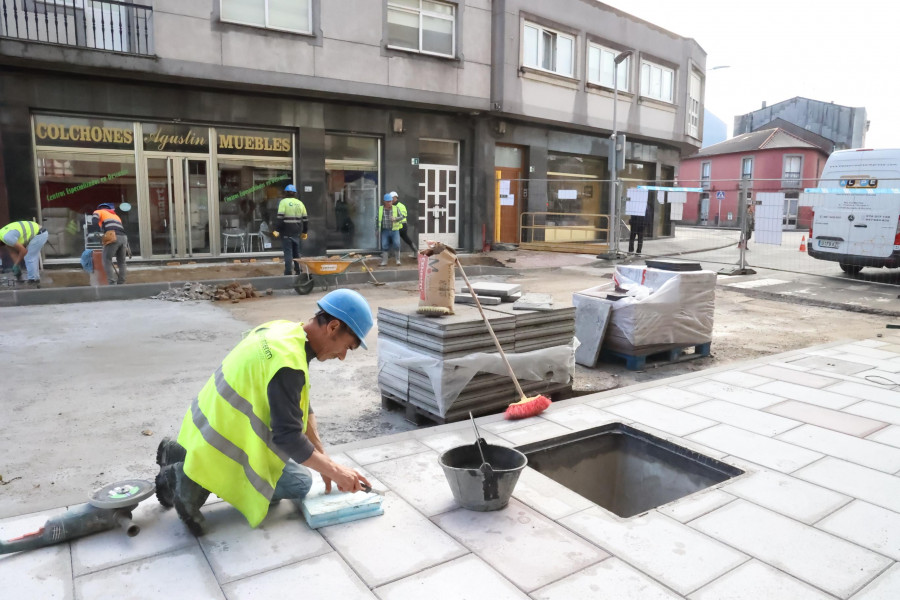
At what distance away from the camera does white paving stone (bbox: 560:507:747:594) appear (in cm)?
292

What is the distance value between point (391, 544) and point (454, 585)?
465mm

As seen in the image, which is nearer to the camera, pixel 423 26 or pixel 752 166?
pixel 423 26

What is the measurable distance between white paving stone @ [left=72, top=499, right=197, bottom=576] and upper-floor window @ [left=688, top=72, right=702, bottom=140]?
91.0ft

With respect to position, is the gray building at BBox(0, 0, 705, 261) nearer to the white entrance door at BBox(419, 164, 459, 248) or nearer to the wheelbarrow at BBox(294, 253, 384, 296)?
the white entrance door at BBox(419, 164, 459, 248)

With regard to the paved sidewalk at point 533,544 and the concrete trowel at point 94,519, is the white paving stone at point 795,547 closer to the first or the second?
the paved sidewalk at point 533,544

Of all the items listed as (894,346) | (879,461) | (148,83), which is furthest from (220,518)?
(148,83)

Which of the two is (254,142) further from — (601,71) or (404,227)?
(601,71)

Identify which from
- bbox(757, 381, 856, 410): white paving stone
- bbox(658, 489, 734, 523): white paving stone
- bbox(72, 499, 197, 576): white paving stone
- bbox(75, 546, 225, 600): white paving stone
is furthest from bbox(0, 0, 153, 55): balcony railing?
bbox(658, 489, 734, 523): white paving stone

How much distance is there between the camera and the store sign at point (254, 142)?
613 inches

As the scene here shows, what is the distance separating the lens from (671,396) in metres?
5.62

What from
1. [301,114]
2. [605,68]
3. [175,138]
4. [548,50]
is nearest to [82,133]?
[175,138]

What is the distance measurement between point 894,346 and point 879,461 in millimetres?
4544

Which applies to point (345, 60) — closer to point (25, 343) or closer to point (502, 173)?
point (502, 173)

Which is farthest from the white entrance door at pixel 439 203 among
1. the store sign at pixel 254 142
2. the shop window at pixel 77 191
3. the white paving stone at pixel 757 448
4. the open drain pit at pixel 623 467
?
the white paving stone at pixel 757 448
